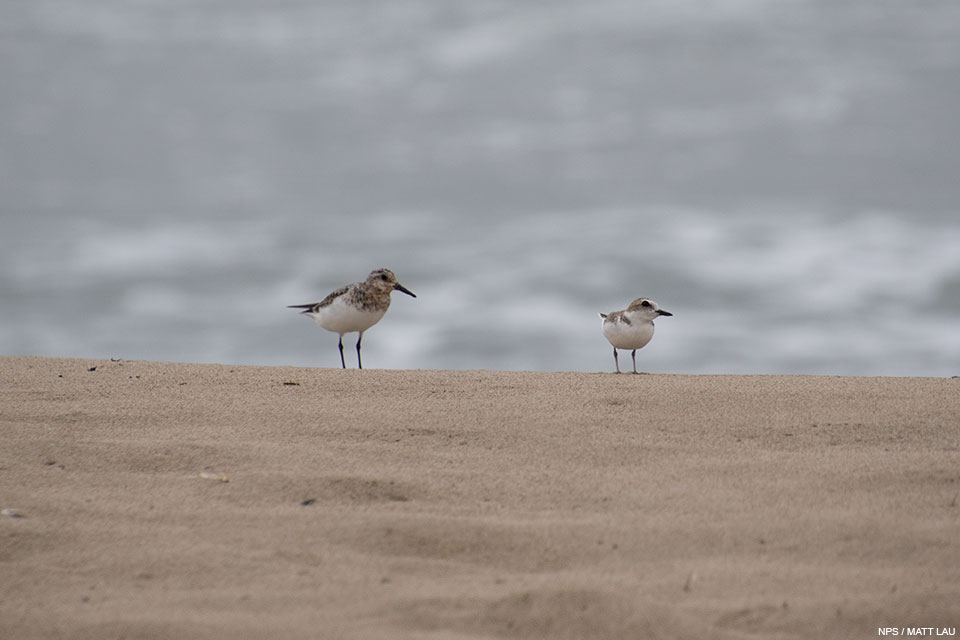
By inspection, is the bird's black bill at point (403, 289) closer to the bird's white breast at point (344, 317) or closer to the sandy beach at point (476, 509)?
the bird's white breast at point (344, 317)

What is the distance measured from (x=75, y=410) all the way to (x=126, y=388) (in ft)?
2.09

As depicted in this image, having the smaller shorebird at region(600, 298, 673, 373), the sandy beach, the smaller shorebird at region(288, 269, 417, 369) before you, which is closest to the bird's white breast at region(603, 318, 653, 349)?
the smaller shorebird at region(600, 298, 673, 373)

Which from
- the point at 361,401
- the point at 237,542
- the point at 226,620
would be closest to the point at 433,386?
the point at 361,401

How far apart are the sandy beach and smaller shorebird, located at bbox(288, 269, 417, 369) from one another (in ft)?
12.7

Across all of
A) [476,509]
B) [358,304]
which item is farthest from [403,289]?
[476,509]

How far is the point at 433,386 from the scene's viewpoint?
622 centimetres

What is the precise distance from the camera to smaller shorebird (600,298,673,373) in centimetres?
945

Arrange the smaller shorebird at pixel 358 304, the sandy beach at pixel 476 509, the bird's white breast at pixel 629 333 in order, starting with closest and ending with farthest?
the sandy beach at pixel 476 509 < the bird's white breast at pixel 629 333 < the smaller shorebird at pixel 358 304

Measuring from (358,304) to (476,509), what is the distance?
249 inches

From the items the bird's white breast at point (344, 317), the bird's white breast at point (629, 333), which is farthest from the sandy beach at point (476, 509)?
the bird's white breast at point (344, 317)

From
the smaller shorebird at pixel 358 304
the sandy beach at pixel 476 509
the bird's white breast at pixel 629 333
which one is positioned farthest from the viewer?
the smaller shorebird at pixel 358 304

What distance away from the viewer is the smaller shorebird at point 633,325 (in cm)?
945

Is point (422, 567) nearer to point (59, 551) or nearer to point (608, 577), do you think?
point (608, 577)

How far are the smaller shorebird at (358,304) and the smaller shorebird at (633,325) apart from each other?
7.21 feet
